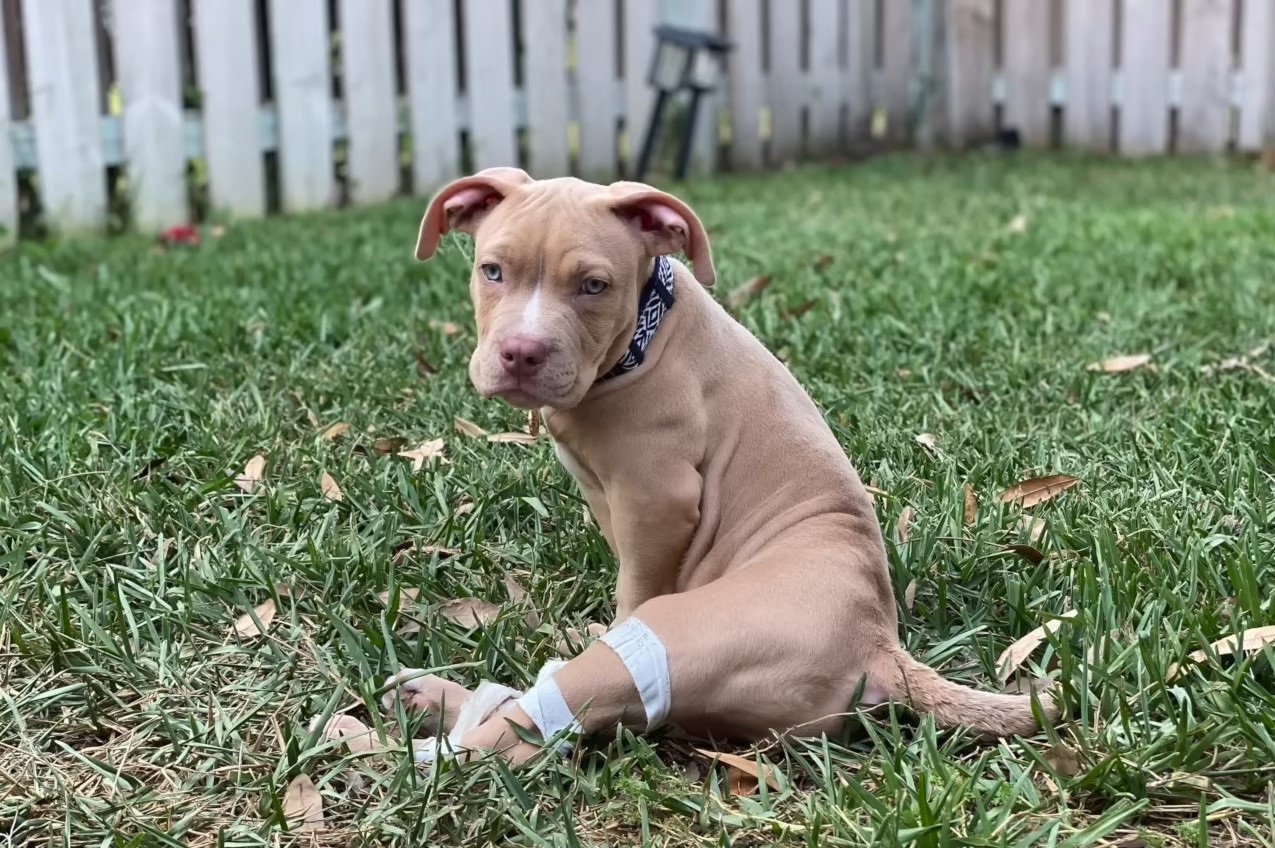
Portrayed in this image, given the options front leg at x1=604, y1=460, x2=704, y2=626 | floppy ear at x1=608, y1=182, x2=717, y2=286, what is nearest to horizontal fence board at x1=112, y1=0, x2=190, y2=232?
floppy ear at x1=608, y1=182, x2=717, y2=286

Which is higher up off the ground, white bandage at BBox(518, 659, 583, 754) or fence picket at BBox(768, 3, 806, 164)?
fence picket at BBox(768, 3, 806, 164)

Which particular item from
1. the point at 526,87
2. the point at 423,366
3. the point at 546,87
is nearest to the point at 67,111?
the point at 526,87

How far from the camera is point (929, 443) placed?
3.67m

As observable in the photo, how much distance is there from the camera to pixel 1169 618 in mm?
2580

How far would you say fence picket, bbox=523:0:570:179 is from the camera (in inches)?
365

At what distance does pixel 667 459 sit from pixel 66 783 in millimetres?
1179

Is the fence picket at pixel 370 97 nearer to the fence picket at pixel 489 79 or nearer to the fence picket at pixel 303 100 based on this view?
the fence picket at pixel 303 100

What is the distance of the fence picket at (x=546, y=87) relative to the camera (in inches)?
365

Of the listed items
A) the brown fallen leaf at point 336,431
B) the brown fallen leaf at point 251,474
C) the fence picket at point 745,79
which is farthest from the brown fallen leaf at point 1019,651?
the fence picket at point 745,79

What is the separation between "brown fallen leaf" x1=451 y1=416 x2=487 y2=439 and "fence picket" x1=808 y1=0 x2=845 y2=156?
8674mm

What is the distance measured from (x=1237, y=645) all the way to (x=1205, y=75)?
10501mm

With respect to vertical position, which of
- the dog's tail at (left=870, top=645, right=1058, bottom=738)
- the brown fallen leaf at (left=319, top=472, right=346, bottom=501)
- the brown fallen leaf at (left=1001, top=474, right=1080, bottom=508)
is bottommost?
the dog's tail at (left=870, top=645, right=1058, bottom=738)

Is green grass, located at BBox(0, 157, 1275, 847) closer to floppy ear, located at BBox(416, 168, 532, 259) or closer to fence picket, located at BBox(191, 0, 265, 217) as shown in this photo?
floppy ear, located at BBox(416, 168, 532, 259)

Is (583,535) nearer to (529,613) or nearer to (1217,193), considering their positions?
(529,613)
